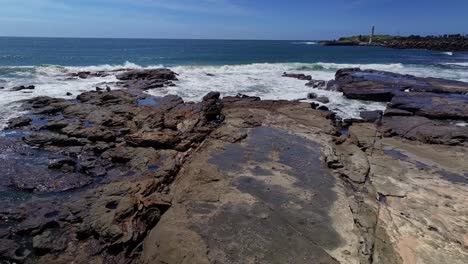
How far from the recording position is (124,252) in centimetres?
620

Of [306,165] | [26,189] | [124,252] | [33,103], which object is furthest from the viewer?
[33,103]

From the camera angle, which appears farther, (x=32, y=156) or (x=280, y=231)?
(x=32, y=156)

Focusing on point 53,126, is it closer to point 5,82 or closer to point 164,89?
point 164,89

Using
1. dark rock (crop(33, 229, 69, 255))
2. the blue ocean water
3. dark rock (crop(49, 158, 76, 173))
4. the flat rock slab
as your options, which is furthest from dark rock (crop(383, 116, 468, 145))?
the blue ocean water

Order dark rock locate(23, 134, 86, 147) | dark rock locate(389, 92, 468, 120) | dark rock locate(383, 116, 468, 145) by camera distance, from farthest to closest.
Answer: dark rock locate(389, 92, 468, 120)
dark rock locate(383, 116, 468, 145)
dark rock locate(23, 134, 86, 147)

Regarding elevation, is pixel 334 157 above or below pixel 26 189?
above

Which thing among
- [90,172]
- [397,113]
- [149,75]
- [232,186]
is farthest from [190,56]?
[232,186]

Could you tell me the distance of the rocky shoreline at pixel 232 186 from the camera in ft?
20.1

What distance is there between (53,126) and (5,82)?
44.1 ft

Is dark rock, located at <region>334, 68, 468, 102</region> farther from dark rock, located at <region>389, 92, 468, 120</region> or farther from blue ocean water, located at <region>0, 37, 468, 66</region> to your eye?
blue ocean water, located at <region>0, 37, 468, 66</region>

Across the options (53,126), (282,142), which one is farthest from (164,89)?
(282,142)

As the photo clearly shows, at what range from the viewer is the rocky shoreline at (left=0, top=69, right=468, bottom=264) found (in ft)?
20.1

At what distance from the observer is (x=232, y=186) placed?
8000 millimetres

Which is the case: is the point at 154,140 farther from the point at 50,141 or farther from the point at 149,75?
the point at 149,75
